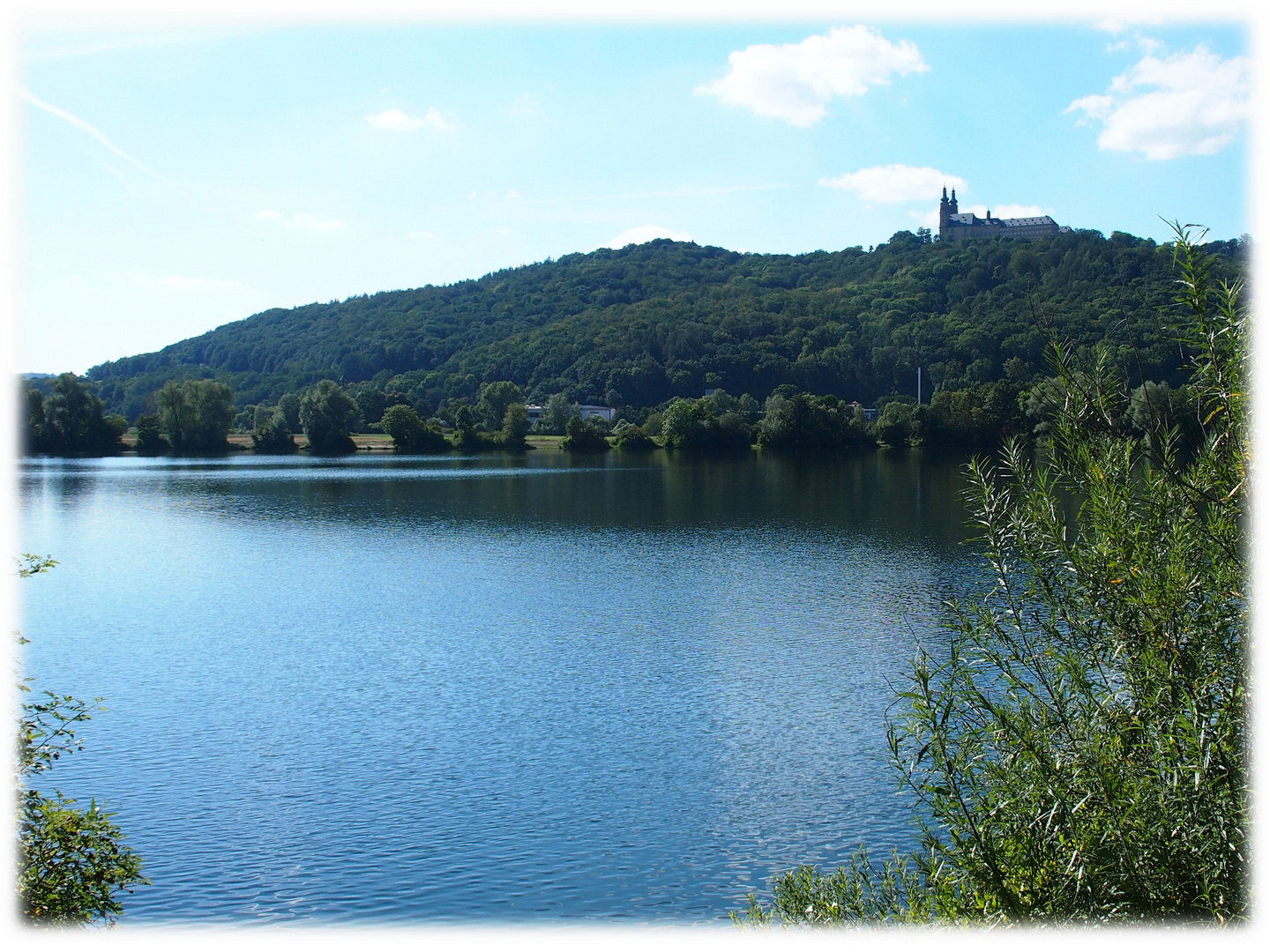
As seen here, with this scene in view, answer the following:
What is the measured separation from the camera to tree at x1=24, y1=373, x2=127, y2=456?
8212cm

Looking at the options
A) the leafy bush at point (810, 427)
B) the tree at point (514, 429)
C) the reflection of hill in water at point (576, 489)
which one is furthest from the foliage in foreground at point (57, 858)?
the tree at point (514, 429)

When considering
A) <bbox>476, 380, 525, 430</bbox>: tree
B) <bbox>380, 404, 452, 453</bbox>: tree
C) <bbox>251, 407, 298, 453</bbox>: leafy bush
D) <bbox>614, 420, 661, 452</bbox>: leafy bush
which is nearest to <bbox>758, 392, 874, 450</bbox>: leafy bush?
<bbox>614, 420, 661, 452</bbox>: leafy bush

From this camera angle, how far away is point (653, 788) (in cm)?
1299

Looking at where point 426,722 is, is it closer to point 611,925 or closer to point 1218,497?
point 611,925

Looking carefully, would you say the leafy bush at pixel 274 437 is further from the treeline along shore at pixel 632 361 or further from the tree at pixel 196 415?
the tree at pixel 196 415

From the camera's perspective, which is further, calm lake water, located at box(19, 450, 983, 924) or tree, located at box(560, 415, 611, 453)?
tree, located at box(560, 415, 611, 453)

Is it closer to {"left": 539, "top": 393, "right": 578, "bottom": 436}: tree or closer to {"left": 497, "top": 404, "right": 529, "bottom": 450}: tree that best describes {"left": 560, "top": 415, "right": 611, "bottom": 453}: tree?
{"left": 497, "top": 404, "right": 529, "bottom": 450}: tree

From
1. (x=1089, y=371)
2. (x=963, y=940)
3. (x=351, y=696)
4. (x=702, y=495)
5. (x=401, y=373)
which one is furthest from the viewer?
(x=401, y=373)

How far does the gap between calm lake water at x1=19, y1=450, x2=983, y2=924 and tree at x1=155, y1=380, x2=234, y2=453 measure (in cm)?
5180

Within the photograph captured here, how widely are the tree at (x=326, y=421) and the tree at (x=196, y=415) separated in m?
6.92

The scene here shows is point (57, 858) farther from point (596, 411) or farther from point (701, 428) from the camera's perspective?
point (596, 411)

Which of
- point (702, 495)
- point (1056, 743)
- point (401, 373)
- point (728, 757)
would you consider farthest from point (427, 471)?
point (401, 373)

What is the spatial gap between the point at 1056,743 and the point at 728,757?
822cm

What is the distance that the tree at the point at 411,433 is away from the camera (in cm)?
9431
